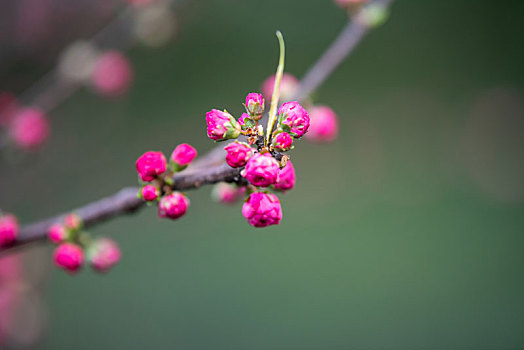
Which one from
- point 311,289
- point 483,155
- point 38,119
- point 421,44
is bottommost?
point 311,289

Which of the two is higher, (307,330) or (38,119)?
(38,119)

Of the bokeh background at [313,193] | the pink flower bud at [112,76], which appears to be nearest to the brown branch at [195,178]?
the pink flower bud at [112,76]

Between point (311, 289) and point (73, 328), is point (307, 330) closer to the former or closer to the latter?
point (311, 289)

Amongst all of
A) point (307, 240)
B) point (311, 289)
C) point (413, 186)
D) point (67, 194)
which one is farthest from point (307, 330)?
point (67, 194)

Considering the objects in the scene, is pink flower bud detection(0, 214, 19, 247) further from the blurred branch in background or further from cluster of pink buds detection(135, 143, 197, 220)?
the blurred branch in background

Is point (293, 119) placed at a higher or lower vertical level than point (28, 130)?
lower

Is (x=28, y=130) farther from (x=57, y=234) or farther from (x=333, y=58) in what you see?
(x=333, y=58)

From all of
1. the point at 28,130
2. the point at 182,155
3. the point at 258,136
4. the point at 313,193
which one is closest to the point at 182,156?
the point at 182,155
